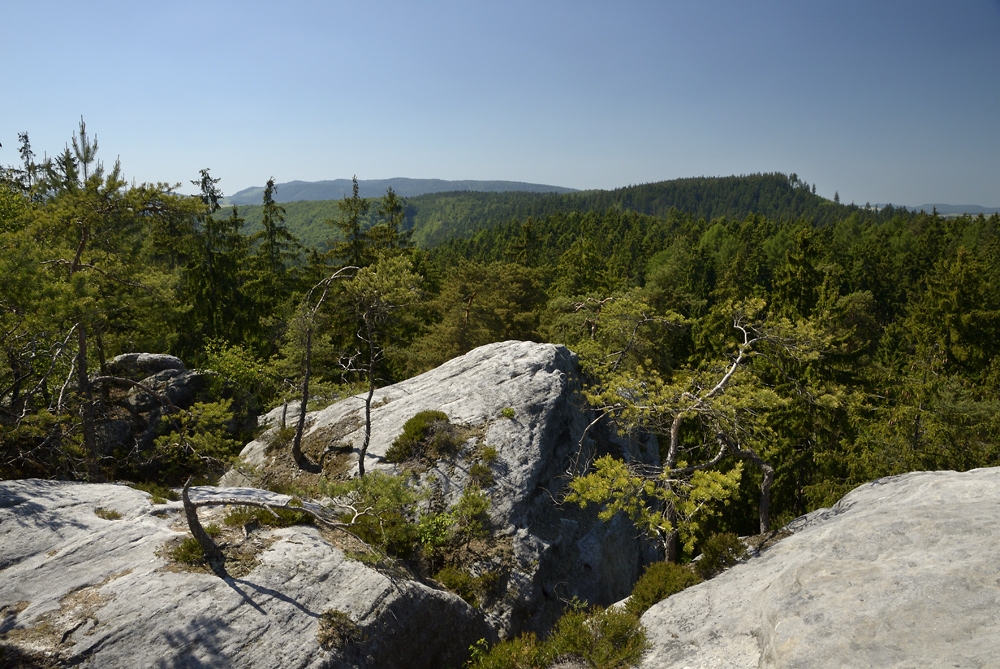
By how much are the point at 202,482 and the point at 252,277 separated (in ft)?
82.5

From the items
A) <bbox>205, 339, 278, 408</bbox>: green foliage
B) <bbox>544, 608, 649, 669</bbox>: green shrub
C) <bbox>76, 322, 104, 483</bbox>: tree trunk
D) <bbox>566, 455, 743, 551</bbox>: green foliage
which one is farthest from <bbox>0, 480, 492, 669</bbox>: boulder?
<bbox>205, 339, 278, 408</bbox>: green foliage

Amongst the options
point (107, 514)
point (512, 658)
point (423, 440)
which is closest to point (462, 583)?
point (512, 658)

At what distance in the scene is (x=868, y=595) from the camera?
680cm

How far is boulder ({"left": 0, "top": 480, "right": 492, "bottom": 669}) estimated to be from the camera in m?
6.93

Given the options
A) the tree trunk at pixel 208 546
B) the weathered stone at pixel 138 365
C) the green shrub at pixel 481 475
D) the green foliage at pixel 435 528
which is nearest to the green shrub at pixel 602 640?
the green foliage at pixel 435 528

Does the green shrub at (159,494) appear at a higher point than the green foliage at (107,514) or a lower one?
lower

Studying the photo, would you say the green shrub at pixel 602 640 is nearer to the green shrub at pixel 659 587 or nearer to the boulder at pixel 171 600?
the green shrub at pixel 659 587

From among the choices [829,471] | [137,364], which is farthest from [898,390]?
[137,364]

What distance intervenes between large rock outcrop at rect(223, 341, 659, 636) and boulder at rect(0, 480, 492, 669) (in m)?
3.35

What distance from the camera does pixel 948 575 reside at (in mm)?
6570

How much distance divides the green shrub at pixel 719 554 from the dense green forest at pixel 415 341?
90 cm

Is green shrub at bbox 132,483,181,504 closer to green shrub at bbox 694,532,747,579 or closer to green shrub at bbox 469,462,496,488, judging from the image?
green shrub at bbox 469,462,496,488

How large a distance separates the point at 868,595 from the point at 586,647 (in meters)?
5.04

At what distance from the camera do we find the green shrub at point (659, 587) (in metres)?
10.4
